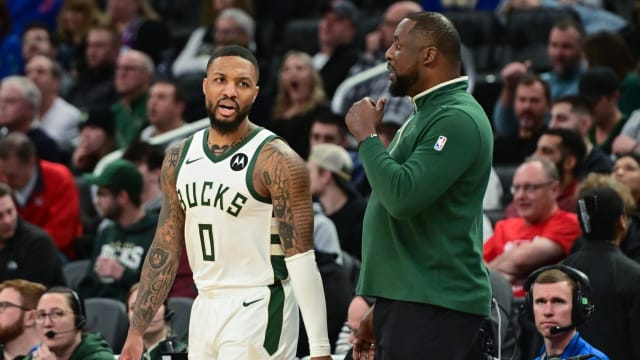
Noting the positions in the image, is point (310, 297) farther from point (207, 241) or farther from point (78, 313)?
point (78, 313)

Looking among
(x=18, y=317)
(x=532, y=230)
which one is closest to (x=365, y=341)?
(x=532, y=230)

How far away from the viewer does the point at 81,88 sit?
45.2 ft

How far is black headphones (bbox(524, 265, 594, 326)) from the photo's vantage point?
6602 mm

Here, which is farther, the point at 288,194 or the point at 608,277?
the point at 608,277

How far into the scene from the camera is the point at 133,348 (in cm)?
571

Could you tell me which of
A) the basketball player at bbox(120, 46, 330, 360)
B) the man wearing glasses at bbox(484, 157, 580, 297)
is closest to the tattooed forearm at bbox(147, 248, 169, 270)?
the basketball player at bbox(120, 46, 330, 360)

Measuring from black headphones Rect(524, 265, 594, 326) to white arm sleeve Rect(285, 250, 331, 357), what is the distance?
161 cm

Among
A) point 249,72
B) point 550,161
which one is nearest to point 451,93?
point 249,72

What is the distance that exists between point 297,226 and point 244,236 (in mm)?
224

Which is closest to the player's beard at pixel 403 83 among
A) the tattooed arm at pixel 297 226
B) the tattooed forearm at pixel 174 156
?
the tattooed arm at pixel 297 226

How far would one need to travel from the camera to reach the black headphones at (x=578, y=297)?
6.60 metres

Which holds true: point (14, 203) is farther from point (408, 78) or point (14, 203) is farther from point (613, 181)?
point (408, 78)

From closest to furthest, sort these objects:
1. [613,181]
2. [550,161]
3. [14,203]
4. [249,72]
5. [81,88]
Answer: [249,72] → [613,181] → [550,161] → [14,203] → [81,88]

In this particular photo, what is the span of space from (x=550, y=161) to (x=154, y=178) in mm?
3235
